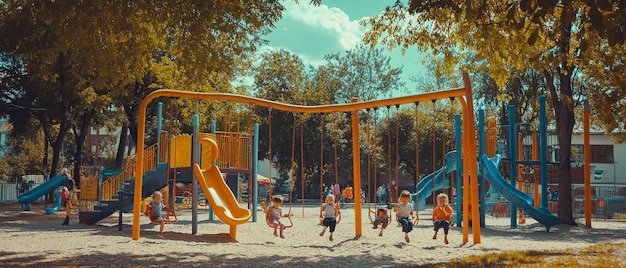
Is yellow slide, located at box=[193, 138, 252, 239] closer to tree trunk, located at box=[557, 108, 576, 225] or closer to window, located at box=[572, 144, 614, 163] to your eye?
tree trunk, located at box=[557, 108, 576, 225]

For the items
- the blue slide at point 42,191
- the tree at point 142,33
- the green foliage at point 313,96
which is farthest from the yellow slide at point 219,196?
the green foliage at point 313,96

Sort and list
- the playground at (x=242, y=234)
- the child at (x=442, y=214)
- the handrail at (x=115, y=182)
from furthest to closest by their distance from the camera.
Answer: the handrail at (x=115, y=182), the child at (x=442, y=214), the playground at (x=242, y=234)

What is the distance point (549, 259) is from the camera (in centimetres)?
1055

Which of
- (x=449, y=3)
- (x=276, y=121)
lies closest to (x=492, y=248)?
(x=449, y=3)

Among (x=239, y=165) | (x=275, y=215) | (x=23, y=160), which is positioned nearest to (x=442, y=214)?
(x=275, y=215)

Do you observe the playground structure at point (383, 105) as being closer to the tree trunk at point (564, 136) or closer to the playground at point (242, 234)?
the playground at point (242, 234)

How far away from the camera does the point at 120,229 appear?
53.9ft

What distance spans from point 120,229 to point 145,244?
405 cm

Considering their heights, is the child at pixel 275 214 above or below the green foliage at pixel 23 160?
below

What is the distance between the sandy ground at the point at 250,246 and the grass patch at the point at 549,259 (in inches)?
18.8

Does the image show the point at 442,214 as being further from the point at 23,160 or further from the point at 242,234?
the point at 23,160

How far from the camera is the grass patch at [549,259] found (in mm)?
9711

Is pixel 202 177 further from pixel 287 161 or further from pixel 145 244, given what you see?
pixel 287 161

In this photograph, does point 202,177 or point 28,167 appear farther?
point 28,167
